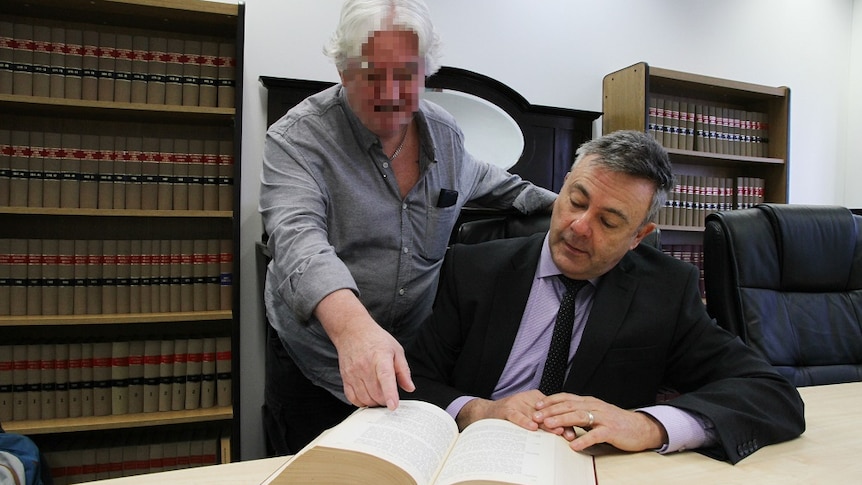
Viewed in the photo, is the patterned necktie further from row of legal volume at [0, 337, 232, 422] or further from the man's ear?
row of legal volume at [0, 337, 232, 422]

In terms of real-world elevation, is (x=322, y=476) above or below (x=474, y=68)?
below

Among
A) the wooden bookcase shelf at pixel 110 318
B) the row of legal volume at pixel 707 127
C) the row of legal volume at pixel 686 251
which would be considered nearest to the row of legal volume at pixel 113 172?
the wooden bookcase shelf at pixel 110 318

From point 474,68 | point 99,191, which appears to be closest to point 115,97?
point 99,191

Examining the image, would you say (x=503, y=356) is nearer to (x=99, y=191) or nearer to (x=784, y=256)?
(x=784, y=256)

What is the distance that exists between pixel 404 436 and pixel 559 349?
56 cm

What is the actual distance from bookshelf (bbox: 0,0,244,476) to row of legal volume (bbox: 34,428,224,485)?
13 mm

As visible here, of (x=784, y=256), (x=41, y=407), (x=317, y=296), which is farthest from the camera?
(x=41, y=407)

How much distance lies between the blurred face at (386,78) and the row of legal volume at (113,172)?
1546 millimetres

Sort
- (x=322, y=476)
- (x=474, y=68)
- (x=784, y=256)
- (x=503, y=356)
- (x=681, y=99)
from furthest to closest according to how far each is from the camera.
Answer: (x=681, y=99) → (x=474, y=68) → (x=784, y=256) → (x=503, y=356) → (x=322, y=476)

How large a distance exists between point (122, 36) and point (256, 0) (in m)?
0.66

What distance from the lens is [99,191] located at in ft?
7.64

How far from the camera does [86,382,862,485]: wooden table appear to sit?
747 millimetres

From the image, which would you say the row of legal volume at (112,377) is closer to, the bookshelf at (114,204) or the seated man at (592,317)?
→ the bookshelf at (114,204)

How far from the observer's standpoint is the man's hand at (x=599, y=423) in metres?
0.82
